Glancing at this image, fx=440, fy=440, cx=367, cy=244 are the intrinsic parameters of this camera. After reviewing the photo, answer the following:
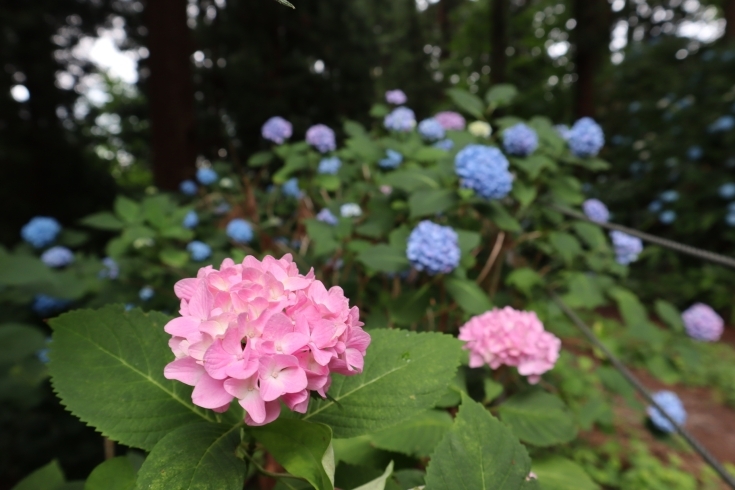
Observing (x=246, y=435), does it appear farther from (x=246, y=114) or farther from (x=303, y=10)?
(x=303, y=10)

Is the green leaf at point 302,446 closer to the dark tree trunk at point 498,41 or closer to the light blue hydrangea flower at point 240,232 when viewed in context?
the light blue hydrangea flower at point 240,232

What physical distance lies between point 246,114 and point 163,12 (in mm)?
1989

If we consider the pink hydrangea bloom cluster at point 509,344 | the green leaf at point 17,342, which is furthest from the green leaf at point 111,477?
the green leaf at point 17,342

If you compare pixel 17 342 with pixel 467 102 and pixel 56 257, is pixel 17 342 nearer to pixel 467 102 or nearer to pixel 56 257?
pixel 56 257

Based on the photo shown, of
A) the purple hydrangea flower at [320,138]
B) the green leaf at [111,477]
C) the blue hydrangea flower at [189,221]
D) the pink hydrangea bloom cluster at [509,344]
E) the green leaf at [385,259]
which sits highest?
the purple hydrangea flower at [320,138]

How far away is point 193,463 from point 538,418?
25.5 inches

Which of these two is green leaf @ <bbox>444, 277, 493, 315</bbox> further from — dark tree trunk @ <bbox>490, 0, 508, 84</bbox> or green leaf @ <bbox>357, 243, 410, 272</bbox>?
dark tree trunk @ <bbox>490, 0, 508, 84</bbox>

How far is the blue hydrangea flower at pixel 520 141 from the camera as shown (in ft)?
4.34

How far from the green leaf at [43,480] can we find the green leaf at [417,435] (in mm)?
533

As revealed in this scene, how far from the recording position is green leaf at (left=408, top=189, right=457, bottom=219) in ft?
3.78

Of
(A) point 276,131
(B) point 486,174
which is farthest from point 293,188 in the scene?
(B) point 486,174

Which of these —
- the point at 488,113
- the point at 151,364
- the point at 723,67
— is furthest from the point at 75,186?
the point at 723,67

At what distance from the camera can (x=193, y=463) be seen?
0.41 metres

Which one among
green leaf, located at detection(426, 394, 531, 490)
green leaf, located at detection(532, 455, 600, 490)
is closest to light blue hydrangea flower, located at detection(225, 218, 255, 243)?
green leaf, located at detection(532, 455, 600, 490)
